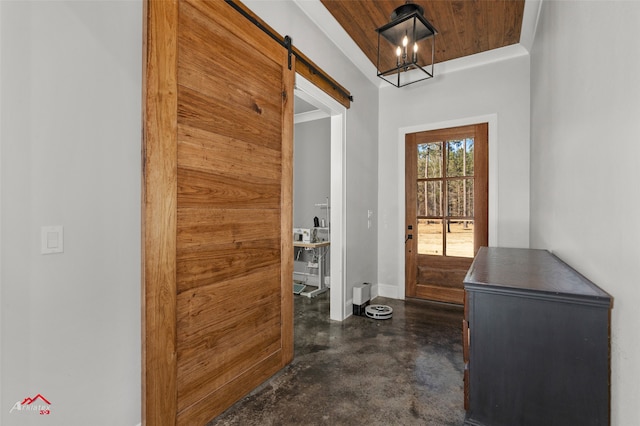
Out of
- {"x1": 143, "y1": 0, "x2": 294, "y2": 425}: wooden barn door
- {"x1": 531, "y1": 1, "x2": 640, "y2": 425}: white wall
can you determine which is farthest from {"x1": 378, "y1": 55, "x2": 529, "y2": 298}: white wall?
{"x1": 143, "y1": 0, "x2": 294, "y2": 425}: wooden barn door

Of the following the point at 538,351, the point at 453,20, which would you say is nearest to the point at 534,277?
the point at 538,351

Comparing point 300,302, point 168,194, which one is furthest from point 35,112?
point 300,302

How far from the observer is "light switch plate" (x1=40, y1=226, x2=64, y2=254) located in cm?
121

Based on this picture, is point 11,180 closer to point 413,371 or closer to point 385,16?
point 413,371

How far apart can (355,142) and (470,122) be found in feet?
4.68

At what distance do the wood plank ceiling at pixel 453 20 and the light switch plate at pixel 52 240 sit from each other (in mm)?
2582

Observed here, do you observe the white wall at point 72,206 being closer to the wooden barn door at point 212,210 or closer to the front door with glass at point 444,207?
the wooden barn door at point 212,210

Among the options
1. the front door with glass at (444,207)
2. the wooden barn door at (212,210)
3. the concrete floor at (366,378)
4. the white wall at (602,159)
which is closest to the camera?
the white wall at (602,159)

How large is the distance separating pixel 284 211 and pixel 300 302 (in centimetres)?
210

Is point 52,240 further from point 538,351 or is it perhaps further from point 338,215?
point 338,215

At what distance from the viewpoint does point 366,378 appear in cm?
222

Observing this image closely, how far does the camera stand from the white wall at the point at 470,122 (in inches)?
137

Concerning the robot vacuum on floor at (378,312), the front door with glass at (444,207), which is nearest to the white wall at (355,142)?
the robot vacuum on floor at (378,312)

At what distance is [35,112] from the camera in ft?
3.89
